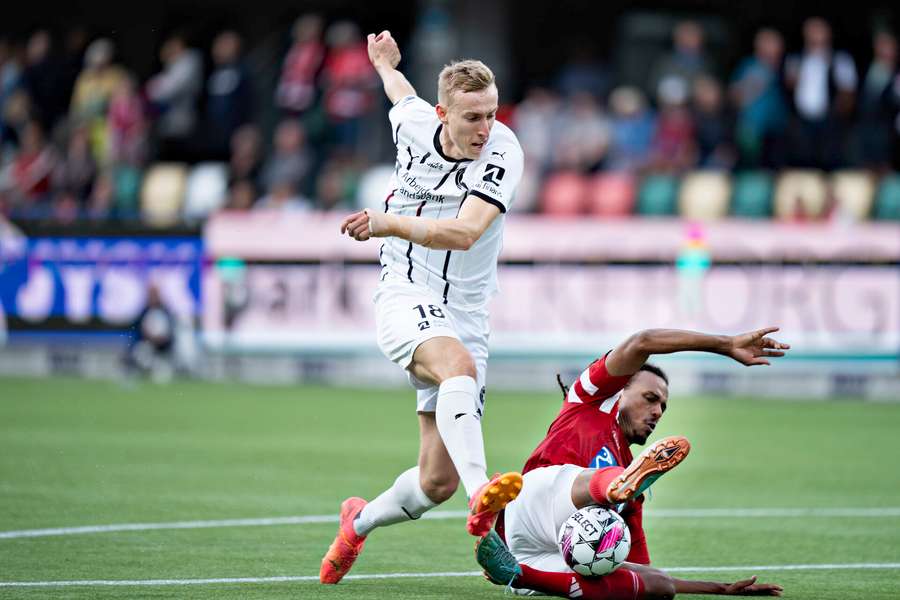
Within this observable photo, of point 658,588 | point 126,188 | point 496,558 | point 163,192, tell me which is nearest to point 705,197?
point 163,192

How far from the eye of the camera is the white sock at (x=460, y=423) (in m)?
6.39

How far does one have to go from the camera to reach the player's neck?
6953 millimetres

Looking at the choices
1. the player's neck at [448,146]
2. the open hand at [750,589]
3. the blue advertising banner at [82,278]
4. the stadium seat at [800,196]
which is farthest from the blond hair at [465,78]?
the blue advertising banner at [82,278]

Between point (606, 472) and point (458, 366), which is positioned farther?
point (458, 366)

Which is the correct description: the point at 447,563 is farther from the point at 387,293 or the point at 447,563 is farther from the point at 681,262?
the point at 681,262

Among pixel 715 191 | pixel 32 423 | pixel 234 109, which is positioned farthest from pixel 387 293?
pixel 234 109

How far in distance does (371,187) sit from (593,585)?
1405 centimetres

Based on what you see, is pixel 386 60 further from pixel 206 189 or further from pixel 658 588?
pixel 206 189

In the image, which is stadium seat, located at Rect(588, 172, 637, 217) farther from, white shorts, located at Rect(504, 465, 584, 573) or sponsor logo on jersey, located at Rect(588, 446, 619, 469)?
white shorts, located at Rect(504, 465, 584, 573)

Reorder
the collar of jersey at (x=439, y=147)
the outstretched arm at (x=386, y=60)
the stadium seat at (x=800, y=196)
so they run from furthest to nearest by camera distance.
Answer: the stadium seat at (x=800, y=196)
the outstretched arm at (x=386, y=60)
the collar of jersey at (x=439, y=147)

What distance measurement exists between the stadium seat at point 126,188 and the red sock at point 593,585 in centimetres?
1609

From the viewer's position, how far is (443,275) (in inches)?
275

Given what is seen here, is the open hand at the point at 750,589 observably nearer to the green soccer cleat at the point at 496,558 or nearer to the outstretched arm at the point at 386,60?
the green soccer cleat at the point at 496,558

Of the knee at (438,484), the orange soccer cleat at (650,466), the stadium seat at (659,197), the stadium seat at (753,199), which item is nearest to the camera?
the orange soccer cleat at (650,466)
